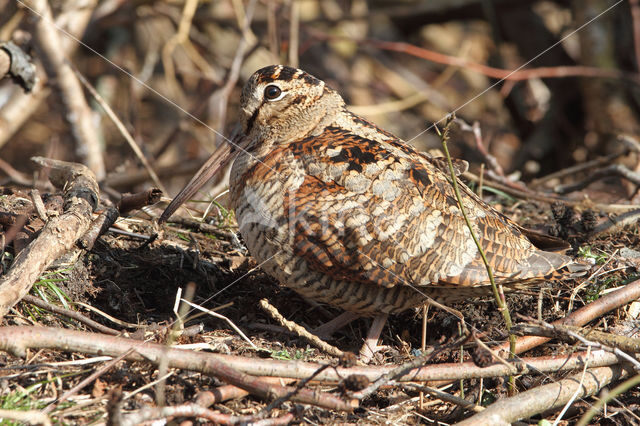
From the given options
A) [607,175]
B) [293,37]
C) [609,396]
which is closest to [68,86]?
[293,37]

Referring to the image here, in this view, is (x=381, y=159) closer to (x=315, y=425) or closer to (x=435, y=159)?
(x=435, y=159)

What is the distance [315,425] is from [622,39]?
5637 millimetres

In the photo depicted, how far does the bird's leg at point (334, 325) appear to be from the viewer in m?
3.53

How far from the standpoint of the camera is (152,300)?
11.7 feet

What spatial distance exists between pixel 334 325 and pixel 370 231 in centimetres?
67

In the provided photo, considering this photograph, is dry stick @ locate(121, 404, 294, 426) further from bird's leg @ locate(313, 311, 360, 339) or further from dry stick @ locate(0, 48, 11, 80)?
dry stick @ locate(0, 48, 11, 80)

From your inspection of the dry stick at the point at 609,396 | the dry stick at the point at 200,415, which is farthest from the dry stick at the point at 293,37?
the dry stick at the point at 609,396

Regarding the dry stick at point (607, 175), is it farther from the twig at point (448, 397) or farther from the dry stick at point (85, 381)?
the dry stick at point (85, 381)

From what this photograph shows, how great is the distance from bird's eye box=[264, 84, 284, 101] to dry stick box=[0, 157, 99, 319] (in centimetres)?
98

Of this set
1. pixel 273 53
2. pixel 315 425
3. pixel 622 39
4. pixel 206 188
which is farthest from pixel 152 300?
pixel 622 39

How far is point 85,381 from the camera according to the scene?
2496 mm

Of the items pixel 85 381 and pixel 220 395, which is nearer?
pixel 85 381

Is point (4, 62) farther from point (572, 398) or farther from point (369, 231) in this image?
point (572, 398)

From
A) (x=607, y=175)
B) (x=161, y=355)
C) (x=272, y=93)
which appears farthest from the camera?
(x=607, y=175)
